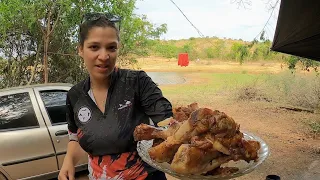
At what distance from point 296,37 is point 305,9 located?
1.70 feet

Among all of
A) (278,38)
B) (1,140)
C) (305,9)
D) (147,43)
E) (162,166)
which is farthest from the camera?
(147,43)

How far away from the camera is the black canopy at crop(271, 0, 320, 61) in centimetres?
372

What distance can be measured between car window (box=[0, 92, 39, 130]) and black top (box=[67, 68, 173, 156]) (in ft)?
9.97

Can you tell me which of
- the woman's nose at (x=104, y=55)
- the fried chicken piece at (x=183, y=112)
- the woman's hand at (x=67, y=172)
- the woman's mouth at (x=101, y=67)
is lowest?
the woman's hand at (x=67, y=172)

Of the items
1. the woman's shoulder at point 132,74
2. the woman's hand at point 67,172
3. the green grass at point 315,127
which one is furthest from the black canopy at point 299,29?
the green grass at point 315,127

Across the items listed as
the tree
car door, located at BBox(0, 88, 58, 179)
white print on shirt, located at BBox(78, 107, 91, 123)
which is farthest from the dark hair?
the tree

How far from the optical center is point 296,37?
166 inches

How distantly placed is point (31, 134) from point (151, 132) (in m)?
3.40

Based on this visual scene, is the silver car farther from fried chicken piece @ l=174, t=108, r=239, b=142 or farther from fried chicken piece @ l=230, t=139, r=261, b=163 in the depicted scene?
Result: fried chicken piece @ l=230, t=139, r=261, b=163

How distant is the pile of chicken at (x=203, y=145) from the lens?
1.11 meters

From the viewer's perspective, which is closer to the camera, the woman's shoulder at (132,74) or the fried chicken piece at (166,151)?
the fried chicken piece at (166,151)

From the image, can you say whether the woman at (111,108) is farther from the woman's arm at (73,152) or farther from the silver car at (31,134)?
the silver car at (31,134)

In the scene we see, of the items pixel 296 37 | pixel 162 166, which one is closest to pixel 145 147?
pixel 162 166

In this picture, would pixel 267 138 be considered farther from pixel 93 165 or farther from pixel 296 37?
pixel 93 165
